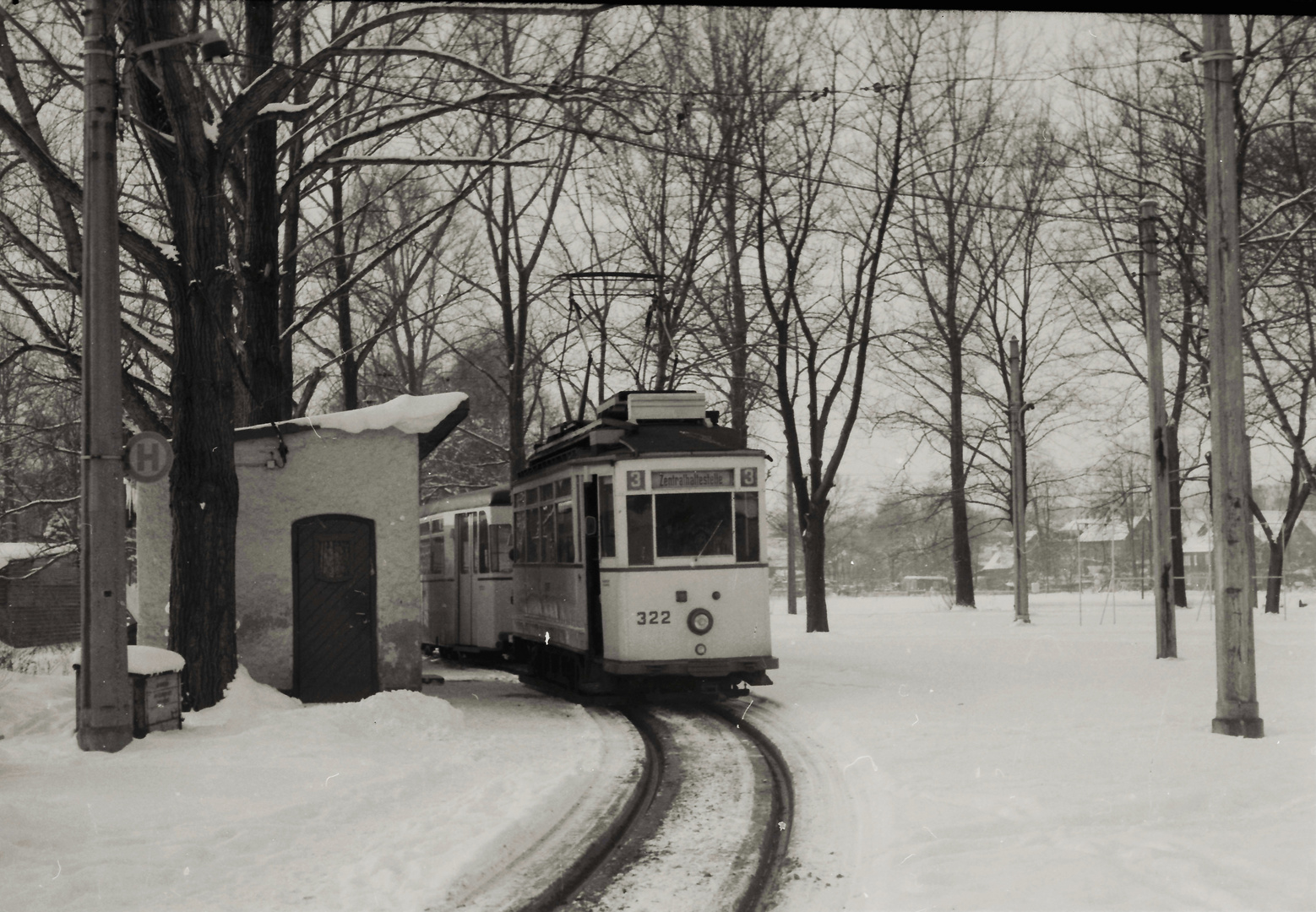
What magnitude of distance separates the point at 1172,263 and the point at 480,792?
1626 centimetres

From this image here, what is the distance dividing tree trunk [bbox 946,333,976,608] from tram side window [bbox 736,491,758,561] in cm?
1959

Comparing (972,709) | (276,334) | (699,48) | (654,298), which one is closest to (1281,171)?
(699,48)

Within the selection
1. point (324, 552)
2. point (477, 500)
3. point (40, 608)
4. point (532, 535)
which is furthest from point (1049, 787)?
point (40, 608)

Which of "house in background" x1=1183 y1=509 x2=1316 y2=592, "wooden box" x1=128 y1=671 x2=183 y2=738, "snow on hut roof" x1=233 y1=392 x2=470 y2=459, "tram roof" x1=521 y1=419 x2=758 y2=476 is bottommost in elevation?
"house in background" x1=1183 y1=509 x2=1316 y2=592

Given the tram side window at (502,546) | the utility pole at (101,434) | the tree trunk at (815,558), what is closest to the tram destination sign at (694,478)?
the utility pole at (101,434)

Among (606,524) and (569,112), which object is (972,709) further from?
(569,112)

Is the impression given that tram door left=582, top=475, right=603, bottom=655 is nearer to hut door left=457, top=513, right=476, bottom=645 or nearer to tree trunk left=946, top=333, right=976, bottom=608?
hut door left=457, top=513, right=476, bottom=645

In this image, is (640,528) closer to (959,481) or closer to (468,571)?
(468,571)

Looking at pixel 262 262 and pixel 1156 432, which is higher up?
pixel 262 262

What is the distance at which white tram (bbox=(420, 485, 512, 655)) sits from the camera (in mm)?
20125

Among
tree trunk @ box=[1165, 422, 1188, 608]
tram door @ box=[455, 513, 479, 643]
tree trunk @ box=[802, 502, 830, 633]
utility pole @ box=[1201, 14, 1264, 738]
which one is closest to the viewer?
utility pole @ box=[1201, 14, 1264, 738]

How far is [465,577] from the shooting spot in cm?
2188

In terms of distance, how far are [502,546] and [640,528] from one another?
6.38 m

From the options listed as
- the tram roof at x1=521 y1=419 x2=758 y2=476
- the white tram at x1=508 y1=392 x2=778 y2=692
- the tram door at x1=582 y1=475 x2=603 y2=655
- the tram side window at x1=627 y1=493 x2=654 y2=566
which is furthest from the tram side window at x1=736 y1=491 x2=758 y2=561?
the tram door at x1=582 y1=475 x2=603 y2=655
